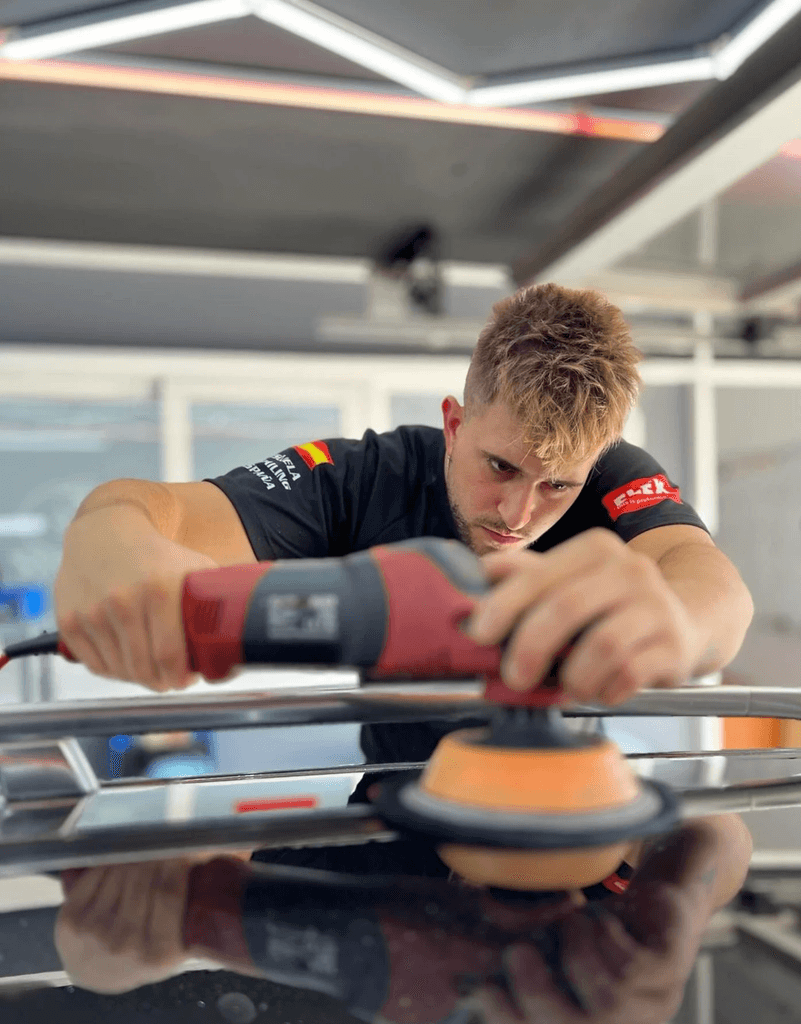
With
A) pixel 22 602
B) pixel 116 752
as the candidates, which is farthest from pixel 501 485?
pixel 22 602

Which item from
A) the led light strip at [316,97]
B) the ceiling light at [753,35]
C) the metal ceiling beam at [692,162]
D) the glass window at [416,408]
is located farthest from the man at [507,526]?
the glass window at [416,408]

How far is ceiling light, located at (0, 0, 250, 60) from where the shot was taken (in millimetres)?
1954

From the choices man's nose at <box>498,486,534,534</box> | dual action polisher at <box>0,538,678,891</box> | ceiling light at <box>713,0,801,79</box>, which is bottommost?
dual action polisher at <box>0,538,678,891</box>

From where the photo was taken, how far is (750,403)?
5453 mm

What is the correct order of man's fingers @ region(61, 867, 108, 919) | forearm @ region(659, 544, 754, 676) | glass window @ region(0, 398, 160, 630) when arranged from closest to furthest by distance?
man's fingers @ region(61, 867, 108, 919) → forearm @ region(659, 544, 754, 676) → glass window @ region(0, 398, 160, 630)

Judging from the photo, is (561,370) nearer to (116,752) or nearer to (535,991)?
(116,752)

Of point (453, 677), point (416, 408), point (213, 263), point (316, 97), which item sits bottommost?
point (453, 677)

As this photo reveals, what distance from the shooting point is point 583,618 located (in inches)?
19.1

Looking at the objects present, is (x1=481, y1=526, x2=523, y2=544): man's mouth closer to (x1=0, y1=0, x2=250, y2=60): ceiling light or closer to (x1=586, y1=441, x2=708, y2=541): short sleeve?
(x1=586, y1=441, x2=708, y2=541): short sleeve

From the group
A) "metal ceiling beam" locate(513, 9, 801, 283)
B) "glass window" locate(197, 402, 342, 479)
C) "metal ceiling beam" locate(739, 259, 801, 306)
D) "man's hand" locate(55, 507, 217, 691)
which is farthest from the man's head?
"glass window" locate(197, 402, 342, 479)

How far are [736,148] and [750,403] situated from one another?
3.30 metres

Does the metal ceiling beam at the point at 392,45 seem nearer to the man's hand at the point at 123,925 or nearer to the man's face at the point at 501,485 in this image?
the man's face at the point at 501,485

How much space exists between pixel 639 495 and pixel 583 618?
0.90m

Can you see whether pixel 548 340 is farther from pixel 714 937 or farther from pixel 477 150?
pixel 477 150
